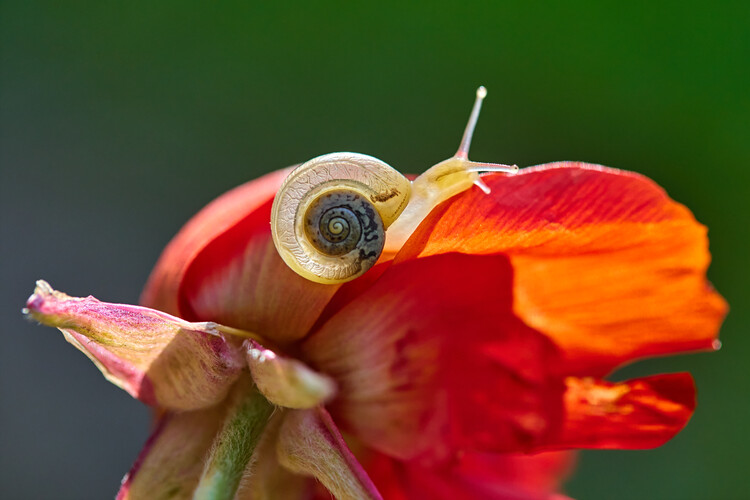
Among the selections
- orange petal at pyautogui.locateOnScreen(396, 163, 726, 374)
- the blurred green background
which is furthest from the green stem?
the blurred green background

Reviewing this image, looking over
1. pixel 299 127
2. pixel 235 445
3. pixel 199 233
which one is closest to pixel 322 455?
pixel 235 445

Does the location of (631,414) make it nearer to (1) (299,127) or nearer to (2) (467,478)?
(2) (467,478)

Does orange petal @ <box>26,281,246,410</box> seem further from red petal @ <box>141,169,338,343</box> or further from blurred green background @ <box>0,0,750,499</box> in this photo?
blurred green background @ <box>0,0,750,499</box>

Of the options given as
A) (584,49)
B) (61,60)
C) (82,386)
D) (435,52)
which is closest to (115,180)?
(61,60)

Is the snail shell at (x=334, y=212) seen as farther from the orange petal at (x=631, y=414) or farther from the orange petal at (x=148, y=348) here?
the orange petal at (x=631, y=414)

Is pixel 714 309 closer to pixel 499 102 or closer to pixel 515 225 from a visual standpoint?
pixel 515 225

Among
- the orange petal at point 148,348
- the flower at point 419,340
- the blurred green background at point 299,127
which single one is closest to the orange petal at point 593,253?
the flower at point 419,340
